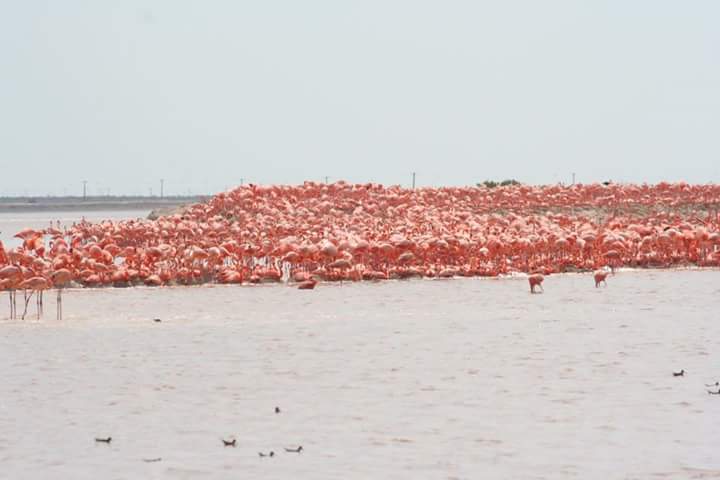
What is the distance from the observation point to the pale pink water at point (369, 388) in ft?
32.6

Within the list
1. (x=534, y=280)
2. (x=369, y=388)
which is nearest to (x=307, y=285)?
(x=534, y=280)

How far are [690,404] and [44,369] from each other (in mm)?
6570

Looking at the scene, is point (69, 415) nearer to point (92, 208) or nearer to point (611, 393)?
point (611, 393)

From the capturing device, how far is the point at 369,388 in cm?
1298

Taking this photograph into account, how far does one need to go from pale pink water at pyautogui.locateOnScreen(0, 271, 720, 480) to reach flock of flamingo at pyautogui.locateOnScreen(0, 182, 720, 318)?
2.63m

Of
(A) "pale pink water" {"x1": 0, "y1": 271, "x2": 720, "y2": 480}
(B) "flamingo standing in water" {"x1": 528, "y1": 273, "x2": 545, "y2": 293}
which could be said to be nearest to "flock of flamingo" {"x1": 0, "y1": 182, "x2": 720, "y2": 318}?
(B) "flamingo standing in water" {"x1": 528, "y1": 273, "x2": 545, "y2": 293}

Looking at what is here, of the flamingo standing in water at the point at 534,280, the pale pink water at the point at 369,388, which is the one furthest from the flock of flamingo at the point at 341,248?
the pale pink water at the point at 369,388

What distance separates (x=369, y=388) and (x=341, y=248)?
12.4 metres

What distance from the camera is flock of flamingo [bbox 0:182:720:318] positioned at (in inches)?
964

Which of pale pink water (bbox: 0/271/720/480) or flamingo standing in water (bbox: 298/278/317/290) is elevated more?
flamingo standing in water (bbox: 298/278/317/290)

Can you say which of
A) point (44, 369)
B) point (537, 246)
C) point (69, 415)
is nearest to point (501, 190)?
point (537, 246)

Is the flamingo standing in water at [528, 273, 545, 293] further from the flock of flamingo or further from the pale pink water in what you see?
the pale pink water

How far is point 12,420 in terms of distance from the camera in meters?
11.6

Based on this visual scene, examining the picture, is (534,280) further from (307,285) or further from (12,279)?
(12,279)
